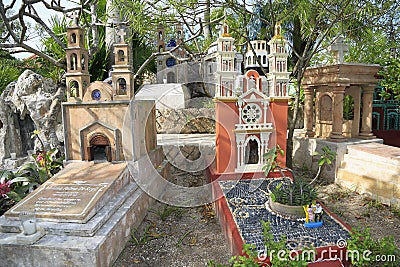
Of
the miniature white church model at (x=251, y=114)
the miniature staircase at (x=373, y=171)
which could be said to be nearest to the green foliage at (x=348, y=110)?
the miniature staircase at (x=373, y=171)

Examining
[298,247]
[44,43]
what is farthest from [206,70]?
[298,247]

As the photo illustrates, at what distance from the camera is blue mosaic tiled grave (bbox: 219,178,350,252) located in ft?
12.7

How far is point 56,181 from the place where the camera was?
5.28m

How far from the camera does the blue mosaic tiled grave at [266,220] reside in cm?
387

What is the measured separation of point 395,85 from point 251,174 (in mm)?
5470

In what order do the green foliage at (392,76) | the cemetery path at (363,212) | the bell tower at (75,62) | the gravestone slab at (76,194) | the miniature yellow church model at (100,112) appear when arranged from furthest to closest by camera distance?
1. the green foliage at (392,76)
2. the bell tower at (75,62)
3. the miniature yellow church model at (100,112)
4. the cemetery path at (363,212)
5. the gravestone slab at (76,194)

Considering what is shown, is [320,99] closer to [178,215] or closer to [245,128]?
[245,128]

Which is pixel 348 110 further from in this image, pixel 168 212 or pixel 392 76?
pixel 168 212

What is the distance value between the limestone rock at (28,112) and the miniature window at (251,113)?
16.5 feet

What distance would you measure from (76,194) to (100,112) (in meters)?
1.75

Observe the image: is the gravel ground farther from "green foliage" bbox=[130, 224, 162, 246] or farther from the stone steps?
the stone steps

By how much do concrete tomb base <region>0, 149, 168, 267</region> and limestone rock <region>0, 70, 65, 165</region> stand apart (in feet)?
8.76

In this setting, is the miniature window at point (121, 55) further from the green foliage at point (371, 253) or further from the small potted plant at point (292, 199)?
the green foliage at point (371, 253)

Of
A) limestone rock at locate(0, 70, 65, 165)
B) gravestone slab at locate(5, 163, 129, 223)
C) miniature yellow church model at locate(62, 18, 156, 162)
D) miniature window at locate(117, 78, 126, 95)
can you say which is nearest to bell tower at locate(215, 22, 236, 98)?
miniature yellow church model at locate(62, 18, 156, 162)
